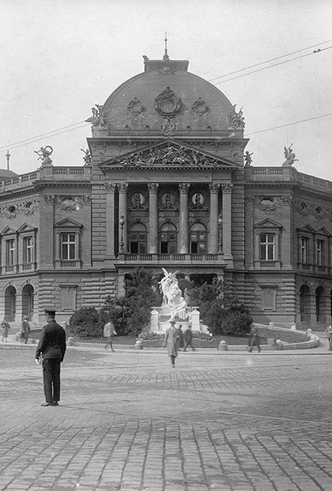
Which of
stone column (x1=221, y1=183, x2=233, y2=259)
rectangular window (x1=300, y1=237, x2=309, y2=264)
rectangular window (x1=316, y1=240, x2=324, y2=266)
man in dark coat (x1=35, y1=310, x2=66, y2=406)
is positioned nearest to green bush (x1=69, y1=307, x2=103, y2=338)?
stone column (x1=221, y1=183, x2=233, y2=259)

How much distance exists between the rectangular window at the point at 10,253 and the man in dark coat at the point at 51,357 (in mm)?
63121

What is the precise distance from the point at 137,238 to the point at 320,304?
63.4 ft

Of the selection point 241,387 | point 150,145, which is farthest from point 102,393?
point 150,145

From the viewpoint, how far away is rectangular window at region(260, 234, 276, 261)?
74625 mm

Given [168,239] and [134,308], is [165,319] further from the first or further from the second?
[168,239]

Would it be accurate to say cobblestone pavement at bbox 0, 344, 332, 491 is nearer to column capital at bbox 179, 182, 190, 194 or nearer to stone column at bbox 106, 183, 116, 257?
stone column at bbox 106, 183, 116, 257

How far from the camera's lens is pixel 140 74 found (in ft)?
252

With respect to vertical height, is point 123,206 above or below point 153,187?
below

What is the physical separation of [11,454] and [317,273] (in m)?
69.6

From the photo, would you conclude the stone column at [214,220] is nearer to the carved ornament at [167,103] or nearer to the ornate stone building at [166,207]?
the ornate stone building at [166,207]

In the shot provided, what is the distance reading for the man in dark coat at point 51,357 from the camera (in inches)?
647

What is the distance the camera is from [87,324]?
54281 millimetres

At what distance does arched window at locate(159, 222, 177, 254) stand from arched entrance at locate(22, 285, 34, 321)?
1306 cm

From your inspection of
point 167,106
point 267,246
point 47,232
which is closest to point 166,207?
point 167,106
